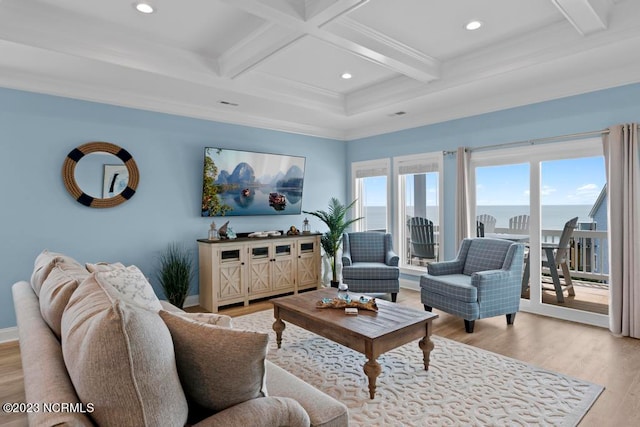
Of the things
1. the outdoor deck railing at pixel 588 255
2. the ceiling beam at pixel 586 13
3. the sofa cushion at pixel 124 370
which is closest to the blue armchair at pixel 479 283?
the outdoor deck railing at pixel 588 255

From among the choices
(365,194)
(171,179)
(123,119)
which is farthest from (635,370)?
(123,119)

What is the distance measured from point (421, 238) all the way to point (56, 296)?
15.8 ft

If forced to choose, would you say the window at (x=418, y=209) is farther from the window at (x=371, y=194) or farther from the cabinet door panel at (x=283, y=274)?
the cabinet door panel at (x=283, y=274)

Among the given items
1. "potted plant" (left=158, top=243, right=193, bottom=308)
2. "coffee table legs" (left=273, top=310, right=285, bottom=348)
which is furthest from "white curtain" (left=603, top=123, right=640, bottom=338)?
"potted plant" (left=158, top=243, right=193, bottom=308)

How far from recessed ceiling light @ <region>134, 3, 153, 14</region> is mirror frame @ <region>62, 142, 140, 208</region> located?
1.73 metres

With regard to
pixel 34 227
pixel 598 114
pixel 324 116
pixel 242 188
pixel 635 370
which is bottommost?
pixel 635 370

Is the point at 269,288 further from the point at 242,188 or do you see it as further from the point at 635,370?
the point at 635,370

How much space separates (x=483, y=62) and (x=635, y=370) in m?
3.07

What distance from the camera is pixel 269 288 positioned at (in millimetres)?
4977

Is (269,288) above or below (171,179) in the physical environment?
below

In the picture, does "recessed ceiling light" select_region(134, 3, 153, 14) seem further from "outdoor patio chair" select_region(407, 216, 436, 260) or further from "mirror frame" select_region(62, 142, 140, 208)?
"outdoor patio chair" select_region(407, 216, 436, 260)

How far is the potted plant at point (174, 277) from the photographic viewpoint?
13.9 ft

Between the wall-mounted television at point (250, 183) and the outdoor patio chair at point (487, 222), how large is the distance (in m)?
2.72

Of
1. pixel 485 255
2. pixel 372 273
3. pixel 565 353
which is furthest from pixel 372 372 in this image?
pixel 485 255
